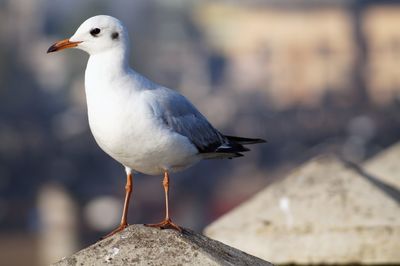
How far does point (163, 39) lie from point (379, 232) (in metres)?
122

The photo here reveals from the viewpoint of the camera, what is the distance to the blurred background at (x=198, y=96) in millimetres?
43031

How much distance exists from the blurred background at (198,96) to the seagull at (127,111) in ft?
82.1

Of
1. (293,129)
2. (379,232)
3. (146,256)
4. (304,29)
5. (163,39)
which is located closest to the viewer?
(146,256)

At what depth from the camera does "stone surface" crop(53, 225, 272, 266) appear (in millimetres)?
4891

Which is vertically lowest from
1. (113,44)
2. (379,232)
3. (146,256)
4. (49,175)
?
(49,175)

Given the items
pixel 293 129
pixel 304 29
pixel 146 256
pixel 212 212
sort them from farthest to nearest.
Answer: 1. pixel 304 29
2. pixel 293 129
3. pixel 212 212
4. pixel 146 256

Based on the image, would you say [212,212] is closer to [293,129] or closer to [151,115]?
[151,115]

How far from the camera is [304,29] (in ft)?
335

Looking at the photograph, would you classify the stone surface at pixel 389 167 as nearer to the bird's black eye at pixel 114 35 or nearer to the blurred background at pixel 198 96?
the bird's black eye at pixel 114 35

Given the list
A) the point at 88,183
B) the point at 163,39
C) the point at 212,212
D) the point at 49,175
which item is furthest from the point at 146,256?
the point at 163,39

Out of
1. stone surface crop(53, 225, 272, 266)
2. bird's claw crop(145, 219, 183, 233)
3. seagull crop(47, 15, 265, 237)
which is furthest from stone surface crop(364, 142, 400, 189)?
stone surface crop(53, 225, 272, 266)

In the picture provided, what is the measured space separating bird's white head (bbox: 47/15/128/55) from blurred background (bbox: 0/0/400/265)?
25201mm

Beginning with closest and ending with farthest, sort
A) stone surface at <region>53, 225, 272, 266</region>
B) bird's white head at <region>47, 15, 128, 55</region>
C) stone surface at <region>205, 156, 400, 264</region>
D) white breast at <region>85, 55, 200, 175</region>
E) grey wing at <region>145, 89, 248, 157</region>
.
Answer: stone surface at <region>53, 225, 272, 266</region> < white breast at <region>85, 55, 200, 175</region> < bird's white head at <region>47, 15, 128, 55</region> < grey wing at <region>145, 89, 248, 157</region> < stone surface at <region>205, 156, 400, 264</region>

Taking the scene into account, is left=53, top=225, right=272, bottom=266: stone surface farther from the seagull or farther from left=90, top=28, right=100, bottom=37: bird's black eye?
left=90, top=28, right=100, bottom=37: bird's black eye
